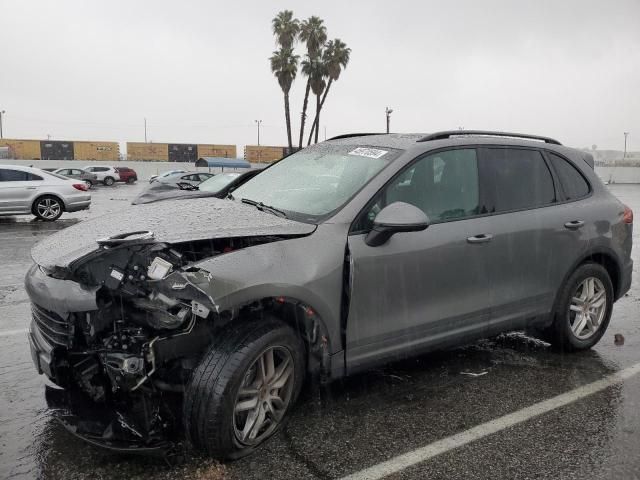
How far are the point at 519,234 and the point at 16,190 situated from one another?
42.7 ft

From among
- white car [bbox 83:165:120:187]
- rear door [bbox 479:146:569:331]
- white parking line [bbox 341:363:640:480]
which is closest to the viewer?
white parking line [bbox 341:363:640:480]

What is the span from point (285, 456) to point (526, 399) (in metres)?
1.71

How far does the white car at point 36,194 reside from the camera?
13211 mm

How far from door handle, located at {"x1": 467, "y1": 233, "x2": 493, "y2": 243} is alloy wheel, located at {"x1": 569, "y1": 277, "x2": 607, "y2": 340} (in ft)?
3.86

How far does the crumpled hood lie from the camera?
2.72m

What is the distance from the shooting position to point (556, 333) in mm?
4250

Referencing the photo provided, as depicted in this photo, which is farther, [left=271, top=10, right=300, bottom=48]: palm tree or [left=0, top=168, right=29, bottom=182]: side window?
[left=271, top=10, right=300, bottom=48]: palm tree

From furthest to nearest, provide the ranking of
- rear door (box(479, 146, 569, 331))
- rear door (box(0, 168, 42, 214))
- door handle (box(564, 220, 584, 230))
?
1. rear door (box(0, 168, 42, 214))
2. door handle (box(564, 220, 584, 230))
3. rear door (box(479, 146, 569, 331))

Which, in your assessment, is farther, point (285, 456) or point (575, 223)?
point (575, 223)

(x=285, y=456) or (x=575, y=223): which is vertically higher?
(x=575, y=223)

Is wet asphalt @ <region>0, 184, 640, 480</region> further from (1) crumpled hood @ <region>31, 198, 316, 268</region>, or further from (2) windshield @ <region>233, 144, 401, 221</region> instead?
(2) windshield @ <region>233, 144, 401, 221</region>

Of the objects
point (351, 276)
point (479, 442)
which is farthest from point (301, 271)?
point (479, 442)

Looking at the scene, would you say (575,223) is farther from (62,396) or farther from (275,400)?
(62,396)

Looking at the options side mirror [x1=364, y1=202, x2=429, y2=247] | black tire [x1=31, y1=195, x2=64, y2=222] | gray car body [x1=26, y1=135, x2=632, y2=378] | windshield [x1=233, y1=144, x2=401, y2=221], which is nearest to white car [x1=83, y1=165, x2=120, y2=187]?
black tire [x1=31, y1=195, x2=64, y2=222]
